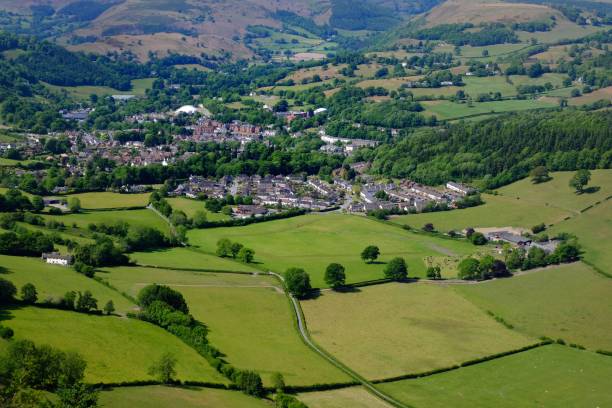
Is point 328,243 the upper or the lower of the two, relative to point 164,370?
lower

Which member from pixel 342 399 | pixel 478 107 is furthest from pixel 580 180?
pixel 342 399

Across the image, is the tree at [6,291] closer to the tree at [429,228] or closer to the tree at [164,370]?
the tree at [164,370]

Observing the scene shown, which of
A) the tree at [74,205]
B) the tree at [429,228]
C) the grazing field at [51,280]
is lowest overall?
the tree at [429,228]

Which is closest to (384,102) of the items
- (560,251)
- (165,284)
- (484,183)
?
(484,183)

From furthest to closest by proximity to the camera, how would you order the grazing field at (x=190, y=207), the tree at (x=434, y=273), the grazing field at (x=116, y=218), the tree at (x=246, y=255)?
the grazing field at (x=190, y=207) < the grazing field at (x=116, y=218) < the tree at (x=246, y=255) < the tree at (x=434, y=273)

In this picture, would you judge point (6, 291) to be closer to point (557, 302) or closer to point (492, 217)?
point (557, 302)

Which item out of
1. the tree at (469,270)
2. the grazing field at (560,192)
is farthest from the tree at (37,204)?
the grazing field at (560,192)
